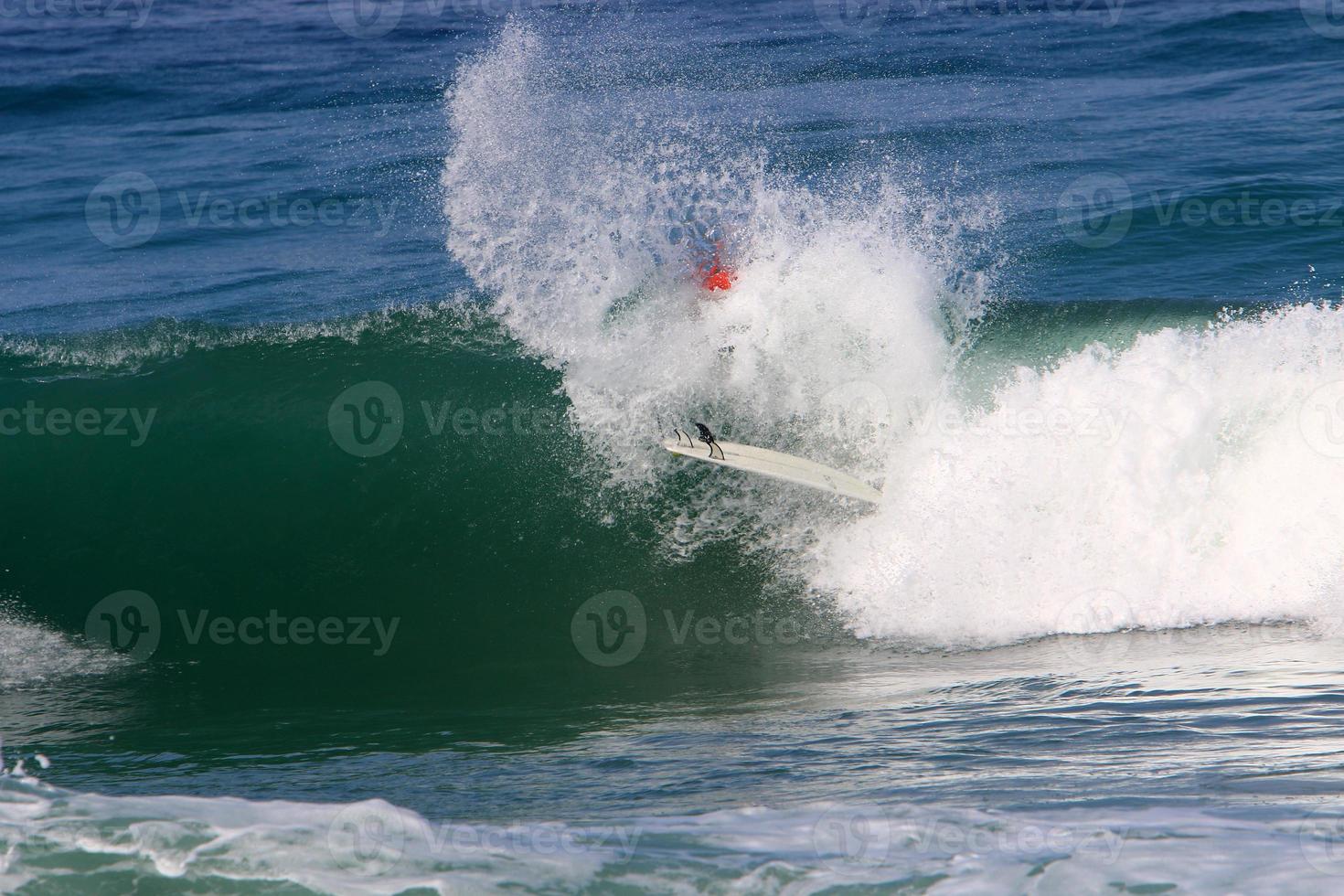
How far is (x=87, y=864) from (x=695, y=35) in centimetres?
1909
